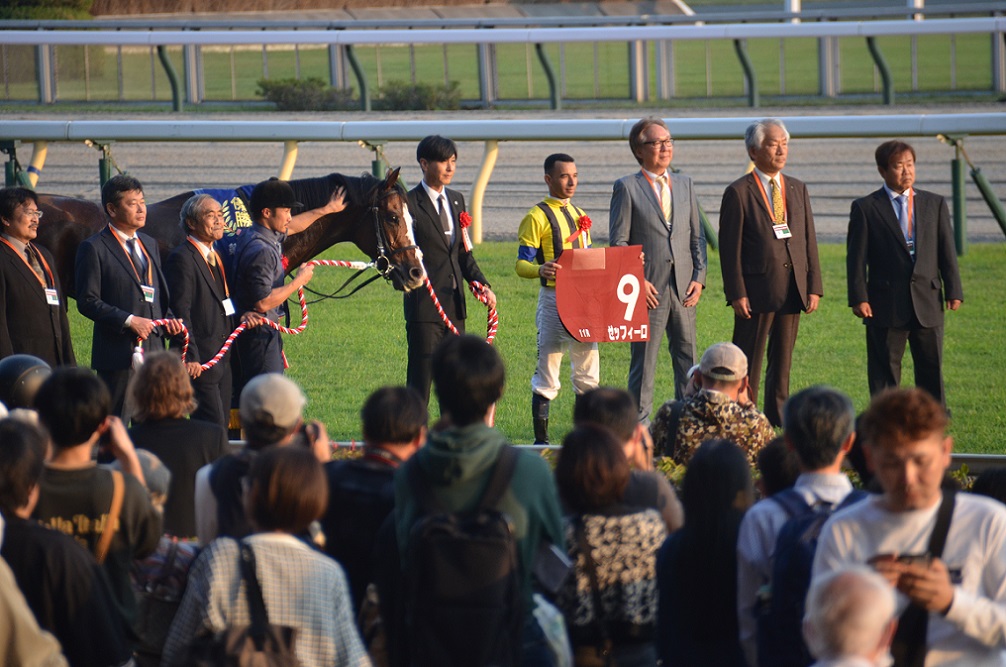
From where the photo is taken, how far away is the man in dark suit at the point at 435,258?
830cm

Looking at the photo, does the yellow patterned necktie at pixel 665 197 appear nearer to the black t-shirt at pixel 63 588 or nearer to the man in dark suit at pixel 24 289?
the man in dark suit at pixel 24 289

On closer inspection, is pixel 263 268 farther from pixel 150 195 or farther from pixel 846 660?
pixel 150 195

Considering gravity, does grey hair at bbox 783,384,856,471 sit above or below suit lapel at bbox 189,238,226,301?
below

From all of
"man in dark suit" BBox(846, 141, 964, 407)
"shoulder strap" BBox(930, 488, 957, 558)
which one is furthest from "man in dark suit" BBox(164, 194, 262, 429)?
"shoulder strap" BBox(930, 488, 957, 558)

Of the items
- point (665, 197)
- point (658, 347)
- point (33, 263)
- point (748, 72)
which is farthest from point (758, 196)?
point (748, 72)

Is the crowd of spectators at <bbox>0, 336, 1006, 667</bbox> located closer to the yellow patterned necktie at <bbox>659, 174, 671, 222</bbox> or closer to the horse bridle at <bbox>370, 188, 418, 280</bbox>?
the yellow patterned necktie at <bbox>659, 174, 671, 222</bbox>

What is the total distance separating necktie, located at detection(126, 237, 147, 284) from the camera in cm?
749

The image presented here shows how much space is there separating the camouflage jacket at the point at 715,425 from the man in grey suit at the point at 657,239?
8.42 feet

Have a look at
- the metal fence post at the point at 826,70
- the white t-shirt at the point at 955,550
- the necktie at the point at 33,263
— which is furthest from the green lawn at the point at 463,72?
the white t-shirt at the point at 955,550

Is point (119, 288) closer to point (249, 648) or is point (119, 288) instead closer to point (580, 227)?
point (580, 227)

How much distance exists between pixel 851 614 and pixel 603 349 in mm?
8150

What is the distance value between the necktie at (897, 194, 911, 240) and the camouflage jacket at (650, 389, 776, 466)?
2.90 metres

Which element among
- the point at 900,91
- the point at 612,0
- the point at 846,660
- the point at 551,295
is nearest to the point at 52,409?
the point at 846,660

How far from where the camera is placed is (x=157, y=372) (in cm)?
477
